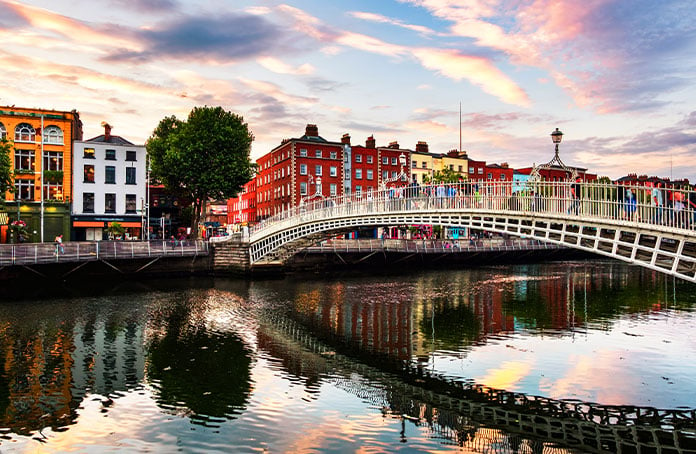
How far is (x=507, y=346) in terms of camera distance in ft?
60.5

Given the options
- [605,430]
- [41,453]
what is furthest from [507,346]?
[41,453]

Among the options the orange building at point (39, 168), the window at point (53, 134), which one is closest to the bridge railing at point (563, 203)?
the orange building at point (39, 168)

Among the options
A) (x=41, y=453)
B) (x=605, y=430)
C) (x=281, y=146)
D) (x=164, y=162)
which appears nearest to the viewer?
(x=41, y=453)

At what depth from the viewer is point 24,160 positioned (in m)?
45.5

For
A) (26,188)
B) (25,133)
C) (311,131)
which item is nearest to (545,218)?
(26,188)

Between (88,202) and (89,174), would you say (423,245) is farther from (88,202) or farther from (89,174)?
(89,174)

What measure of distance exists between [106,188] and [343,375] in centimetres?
4231

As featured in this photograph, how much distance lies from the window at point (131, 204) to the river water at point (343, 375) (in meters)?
23.5

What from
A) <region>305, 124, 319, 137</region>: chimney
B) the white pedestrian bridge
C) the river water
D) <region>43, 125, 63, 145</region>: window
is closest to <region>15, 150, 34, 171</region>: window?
<region>43, 125, 63, 145</region>: window

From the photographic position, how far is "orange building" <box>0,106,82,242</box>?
44500 millimetres

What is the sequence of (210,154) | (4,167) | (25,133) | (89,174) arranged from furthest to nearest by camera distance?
1. (89,174)
2. (210,154)
3. (25,133)
4. (4,167)

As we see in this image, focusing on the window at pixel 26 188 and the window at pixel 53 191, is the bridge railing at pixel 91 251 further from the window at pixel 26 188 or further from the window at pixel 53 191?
the window at pixel 53 191

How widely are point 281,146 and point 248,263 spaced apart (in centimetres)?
3166

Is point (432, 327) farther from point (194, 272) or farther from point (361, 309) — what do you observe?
point (194, 272)
